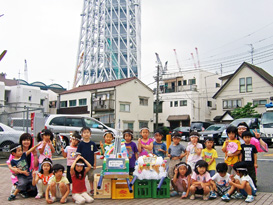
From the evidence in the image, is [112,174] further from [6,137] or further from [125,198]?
[6,137]

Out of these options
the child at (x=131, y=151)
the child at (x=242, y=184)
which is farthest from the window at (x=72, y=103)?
the child at (x=242, y=184)

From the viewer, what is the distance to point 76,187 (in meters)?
5.88

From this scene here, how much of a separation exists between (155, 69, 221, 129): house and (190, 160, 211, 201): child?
34.4 meters

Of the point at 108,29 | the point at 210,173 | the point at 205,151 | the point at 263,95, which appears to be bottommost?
the point at 210,173

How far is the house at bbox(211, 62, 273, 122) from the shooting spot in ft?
106

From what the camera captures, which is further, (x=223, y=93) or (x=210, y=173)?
(x=223, y=93)

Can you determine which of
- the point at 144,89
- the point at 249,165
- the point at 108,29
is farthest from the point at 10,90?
the point at 249,165

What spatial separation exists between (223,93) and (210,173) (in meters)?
31.2

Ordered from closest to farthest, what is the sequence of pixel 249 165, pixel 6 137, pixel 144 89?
pixel 249 165 → pixel 6 137 → pixel 144 89

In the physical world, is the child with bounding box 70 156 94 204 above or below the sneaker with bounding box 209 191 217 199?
above

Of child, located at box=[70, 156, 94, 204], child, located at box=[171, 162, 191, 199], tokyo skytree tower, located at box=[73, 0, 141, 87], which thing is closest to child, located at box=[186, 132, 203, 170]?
child, located at box=[171, 162, 191, 199]

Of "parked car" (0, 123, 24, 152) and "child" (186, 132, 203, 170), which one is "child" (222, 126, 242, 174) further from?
"parked car" (0, 123, 24, 152)

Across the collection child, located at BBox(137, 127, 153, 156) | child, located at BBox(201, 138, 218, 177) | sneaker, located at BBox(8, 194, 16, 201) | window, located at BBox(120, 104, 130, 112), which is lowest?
sneaker, located at BBox(8, 194, 16, 201)

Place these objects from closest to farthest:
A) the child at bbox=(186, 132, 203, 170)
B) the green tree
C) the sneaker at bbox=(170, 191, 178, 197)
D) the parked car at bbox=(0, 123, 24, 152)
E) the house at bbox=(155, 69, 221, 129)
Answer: the sneaker at bbox=(170, 191, 178, 197) < the child at bbox=(186, 132, 203, 170) < the parked car at bbox=(0, 123, 24, 152) < the green tree < the house at bbox=(155, 69, 221, 129)
